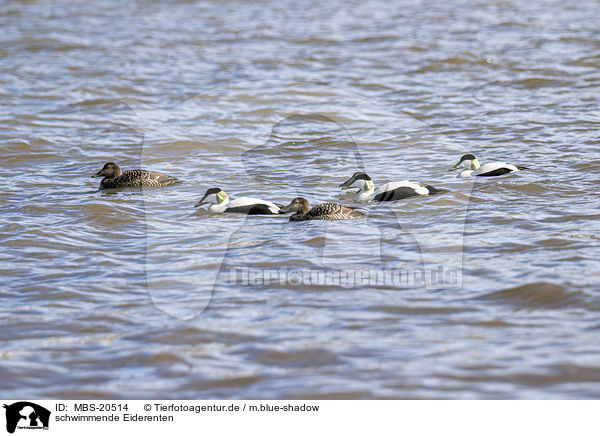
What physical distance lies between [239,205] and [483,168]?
325cm

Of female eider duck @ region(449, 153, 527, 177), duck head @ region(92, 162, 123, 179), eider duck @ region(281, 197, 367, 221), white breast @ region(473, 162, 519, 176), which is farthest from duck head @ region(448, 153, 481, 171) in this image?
duck head @ region(92, 162, 123, 179)

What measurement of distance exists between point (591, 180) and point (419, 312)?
458cm

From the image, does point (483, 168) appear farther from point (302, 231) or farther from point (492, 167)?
point (302, 231)

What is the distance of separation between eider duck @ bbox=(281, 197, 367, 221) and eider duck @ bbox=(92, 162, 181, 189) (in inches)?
95.3

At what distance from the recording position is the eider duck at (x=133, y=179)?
10.7 m

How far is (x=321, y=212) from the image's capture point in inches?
354

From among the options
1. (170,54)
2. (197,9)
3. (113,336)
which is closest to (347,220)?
(113,336)

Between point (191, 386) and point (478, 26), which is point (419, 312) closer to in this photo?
point (191, 386)

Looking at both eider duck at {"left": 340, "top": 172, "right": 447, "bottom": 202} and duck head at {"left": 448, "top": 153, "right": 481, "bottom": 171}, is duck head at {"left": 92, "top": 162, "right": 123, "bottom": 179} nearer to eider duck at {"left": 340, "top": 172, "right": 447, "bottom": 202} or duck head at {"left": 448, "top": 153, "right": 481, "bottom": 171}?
eider duck at {"left": 340, "top": 172, "right": 447, "bottom": 202}

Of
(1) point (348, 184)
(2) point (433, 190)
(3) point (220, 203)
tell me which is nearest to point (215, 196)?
(3) point (220, 203)

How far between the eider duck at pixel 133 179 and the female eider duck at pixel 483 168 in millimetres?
3764
